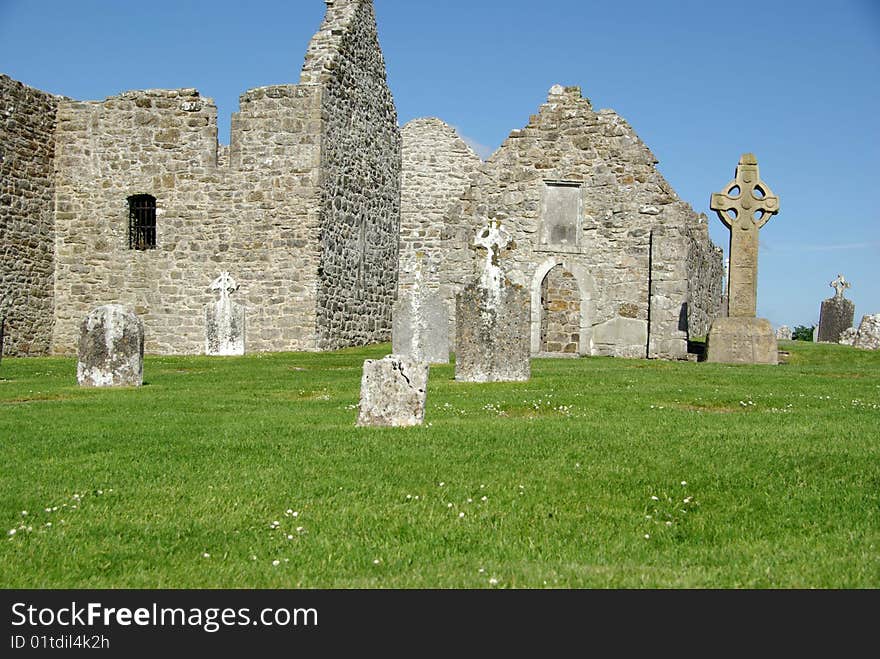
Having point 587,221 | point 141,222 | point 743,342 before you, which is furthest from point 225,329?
point 743,342

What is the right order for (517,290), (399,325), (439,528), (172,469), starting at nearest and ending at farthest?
(439,528) < (172,469) < (517,290) < (399,325)

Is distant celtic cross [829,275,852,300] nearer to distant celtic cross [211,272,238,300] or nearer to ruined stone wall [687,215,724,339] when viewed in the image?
ruined stone wall [687,215,724,339]

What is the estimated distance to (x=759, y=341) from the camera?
62.0 feet

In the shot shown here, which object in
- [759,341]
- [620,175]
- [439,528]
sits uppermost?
[620,175]

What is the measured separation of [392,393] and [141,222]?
1745cm

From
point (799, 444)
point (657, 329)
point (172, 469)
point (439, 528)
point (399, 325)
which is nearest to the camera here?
point (439, 528)

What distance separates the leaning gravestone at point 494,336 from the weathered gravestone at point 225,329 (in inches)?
365

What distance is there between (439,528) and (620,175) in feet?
59.8

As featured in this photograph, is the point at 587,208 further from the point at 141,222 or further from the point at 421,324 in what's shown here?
the point at 141,222

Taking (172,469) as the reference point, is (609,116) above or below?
above

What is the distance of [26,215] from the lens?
24.0 meters

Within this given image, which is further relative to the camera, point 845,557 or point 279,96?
point 279,96

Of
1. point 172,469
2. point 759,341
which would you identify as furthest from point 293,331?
point 172,469

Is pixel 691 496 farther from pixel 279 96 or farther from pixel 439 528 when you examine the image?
pixel 279 96
